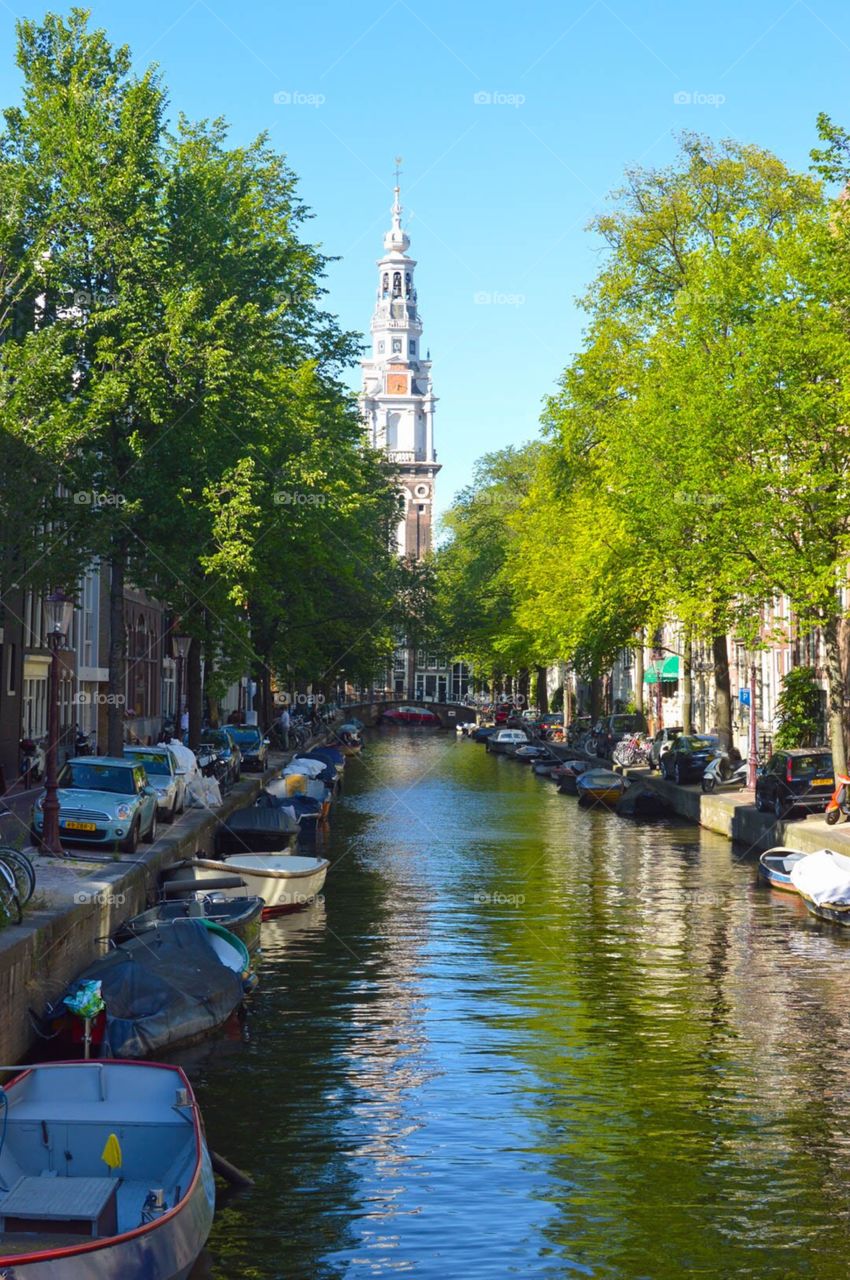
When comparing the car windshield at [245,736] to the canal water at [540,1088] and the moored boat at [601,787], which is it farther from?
the canal water at [540,1088]

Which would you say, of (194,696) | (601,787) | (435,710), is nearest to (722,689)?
(601,787)

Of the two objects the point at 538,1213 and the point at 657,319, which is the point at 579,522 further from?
the point at 538,1213

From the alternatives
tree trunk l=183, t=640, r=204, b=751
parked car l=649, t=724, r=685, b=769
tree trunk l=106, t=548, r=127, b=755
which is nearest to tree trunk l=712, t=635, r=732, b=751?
parked car l=649, t=724, r=685, b=769

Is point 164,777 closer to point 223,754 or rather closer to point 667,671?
point 223,754

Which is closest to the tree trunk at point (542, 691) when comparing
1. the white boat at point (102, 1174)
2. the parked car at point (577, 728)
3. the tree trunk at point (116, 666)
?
the parked car at point (577, 728)

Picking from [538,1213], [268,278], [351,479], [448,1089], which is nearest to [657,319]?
[351,479]

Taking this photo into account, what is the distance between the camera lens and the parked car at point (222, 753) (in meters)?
48.7

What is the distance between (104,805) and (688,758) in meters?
30.2

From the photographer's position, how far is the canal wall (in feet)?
60.0

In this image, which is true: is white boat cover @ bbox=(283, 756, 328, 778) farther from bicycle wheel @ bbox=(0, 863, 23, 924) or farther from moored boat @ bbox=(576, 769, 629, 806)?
bicycle wheel @ bbox=(0, 863, 23, 924)

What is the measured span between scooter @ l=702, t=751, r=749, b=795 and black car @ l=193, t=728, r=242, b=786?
14.3 metres

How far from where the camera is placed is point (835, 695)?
4100 centimetres

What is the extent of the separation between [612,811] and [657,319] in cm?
1644

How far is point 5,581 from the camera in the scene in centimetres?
3469
